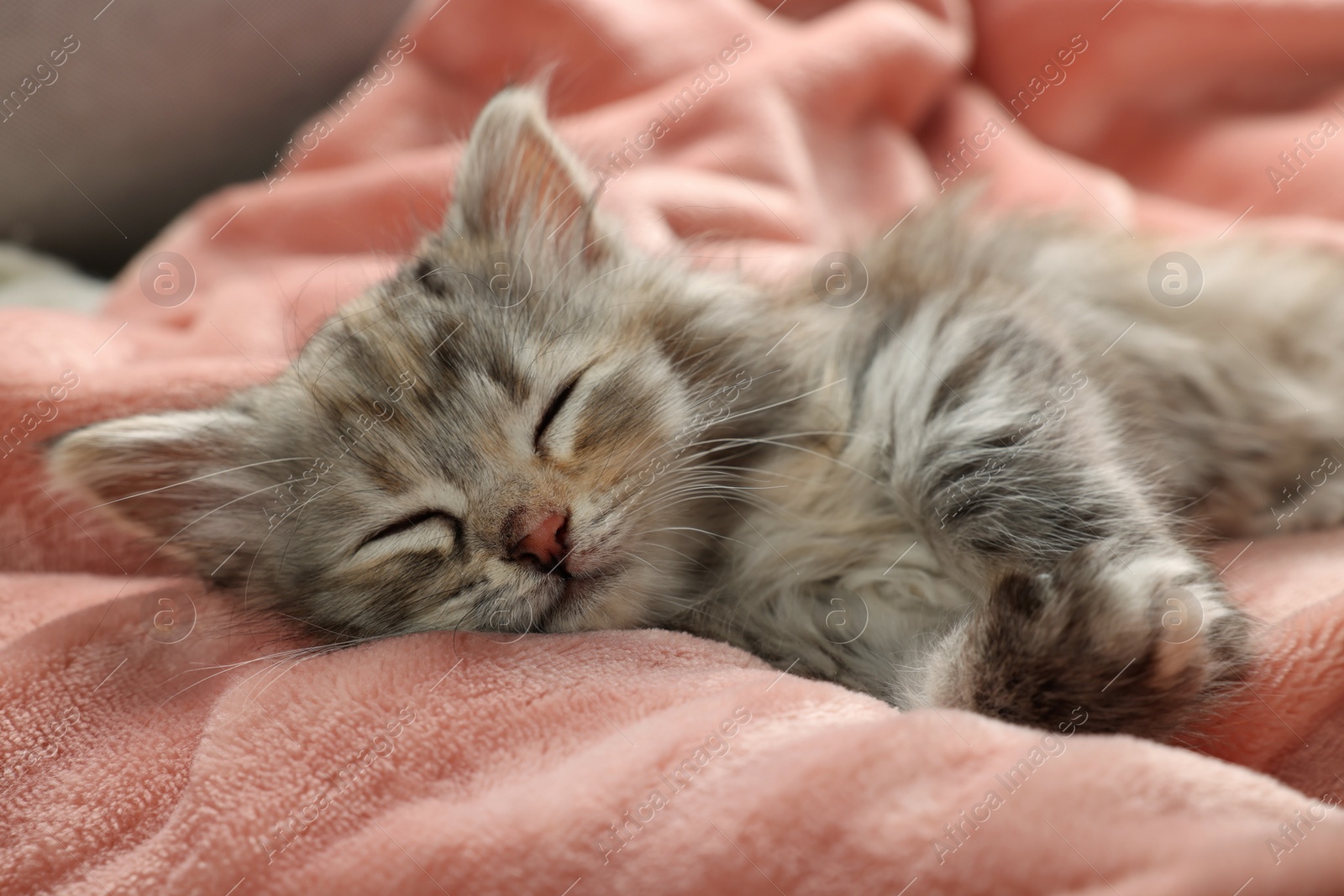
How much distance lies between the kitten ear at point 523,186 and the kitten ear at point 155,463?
0.46 metres

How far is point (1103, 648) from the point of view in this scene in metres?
0.89

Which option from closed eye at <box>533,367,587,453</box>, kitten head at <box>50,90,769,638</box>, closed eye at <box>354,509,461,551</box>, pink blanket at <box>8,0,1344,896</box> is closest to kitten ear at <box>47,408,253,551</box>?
kitten head at <box>50,90,769,638</box>

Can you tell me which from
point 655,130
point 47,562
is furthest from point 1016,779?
point 655,130

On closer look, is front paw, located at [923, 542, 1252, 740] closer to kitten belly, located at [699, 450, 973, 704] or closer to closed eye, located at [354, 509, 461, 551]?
kitten belly, located at [699, 450, 973, 704]

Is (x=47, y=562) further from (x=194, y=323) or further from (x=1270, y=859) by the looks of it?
(x=1270, y=859)

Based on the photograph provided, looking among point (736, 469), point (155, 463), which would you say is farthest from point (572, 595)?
point (155, 463)

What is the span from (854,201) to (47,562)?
1862mm

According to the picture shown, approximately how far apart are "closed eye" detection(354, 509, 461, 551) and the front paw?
622mm

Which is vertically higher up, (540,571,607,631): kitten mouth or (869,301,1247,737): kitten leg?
(540,571,607,631): kitten mouth

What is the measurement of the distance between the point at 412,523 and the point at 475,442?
0.47ft

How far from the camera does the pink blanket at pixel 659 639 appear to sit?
755mm

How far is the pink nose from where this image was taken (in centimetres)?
109

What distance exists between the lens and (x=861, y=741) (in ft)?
2.65

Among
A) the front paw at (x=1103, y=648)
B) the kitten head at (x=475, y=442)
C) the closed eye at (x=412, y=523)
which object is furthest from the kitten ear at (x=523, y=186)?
the front paw at (x=1103, y=648)
